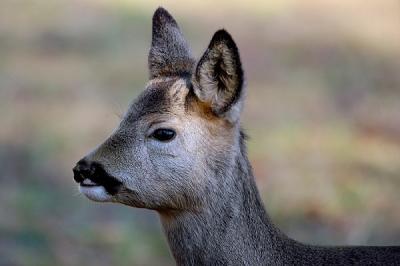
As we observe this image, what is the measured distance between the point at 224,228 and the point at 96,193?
724 mm

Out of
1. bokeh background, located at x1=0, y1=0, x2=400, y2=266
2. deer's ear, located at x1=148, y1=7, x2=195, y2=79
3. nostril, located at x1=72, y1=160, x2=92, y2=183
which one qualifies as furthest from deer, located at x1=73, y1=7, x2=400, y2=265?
bokeh background, located at x1=0, y1=0, x2=400, y2=266

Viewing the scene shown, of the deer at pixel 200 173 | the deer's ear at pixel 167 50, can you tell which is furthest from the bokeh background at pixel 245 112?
the deer at pixel 200 173

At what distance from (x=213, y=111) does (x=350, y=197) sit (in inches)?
208

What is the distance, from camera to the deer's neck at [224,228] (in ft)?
26.9

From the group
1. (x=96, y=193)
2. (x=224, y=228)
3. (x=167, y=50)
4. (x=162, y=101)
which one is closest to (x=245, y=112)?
(x=167, y=50)

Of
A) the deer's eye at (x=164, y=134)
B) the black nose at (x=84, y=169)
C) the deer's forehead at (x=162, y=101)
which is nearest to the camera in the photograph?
the black nose at (x=84, y=169)

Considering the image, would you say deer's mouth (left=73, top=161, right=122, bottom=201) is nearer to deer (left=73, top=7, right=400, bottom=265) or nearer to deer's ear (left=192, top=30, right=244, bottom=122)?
deer (left=73, top=7, right=400, bottom=265)

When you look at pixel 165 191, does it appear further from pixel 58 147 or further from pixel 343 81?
pixel 343 81

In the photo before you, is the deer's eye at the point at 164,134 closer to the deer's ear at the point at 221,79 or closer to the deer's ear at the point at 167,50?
the deer's ear at the point at 221,79

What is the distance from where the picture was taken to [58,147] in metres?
14.5

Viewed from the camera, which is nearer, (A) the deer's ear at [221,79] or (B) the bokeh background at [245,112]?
(A) the deer's ear at [221,79]

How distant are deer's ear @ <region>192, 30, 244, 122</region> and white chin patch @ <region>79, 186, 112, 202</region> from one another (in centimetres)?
74

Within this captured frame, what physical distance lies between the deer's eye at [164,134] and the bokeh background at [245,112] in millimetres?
4002

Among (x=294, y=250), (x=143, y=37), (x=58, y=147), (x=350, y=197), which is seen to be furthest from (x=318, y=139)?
(x=294, y=250)
